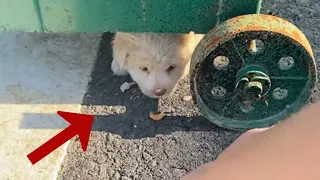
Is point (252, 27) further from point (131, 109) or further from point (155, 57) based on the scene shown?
point (131, 109)

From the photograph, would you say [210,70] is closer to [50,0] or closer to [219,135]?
[219,135]

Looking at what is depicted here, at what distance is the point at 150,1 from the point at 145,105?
0.53 m

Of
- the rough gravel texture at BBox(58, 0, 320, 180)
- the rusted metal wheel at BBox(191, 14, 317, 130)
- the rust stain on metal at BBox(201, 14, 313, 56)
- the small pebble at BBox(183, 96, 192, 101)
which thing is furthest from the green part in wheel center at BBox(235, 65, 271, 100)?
the small pebble at BBox(183, 96, 192, 101)

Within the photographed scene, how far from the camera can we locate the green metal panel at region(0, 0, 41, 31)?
1723mm

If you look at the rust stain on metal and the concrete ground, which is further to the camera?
the concrete ground

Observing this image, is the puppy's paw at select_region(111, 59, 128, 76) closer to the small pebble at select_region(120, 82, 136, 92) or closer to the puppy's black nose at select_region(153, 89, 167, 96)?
the small pebble at select_region(120, 82, 136, 92)

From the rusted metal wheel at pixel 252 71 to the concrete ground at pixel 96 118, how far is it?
0.16 meters

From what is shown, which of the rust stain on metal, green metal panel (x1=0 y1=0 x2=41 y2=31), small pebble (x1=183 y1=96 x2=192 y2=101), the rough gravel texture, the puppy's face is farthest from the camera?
small pebble (x1=183 y1=96 x2=192 y2=101)

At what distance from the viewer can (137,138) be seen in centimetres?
196

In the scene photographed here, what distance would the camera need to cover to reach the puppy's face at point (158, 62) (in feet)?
6.43

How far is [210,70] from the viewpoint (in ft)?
5.68

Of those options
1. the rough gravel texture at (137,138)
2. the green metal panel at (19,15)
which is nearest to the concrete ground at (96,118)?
the rough gravel texture at (137,138)

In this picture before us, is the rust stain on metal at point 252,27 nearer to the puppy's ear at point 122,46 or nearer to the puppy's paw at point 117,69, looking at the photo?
the puppy's ear at point 122,46

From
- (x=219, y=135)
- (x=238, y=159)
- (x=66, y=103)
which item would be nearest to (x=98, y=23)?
(x=66, y=103)
